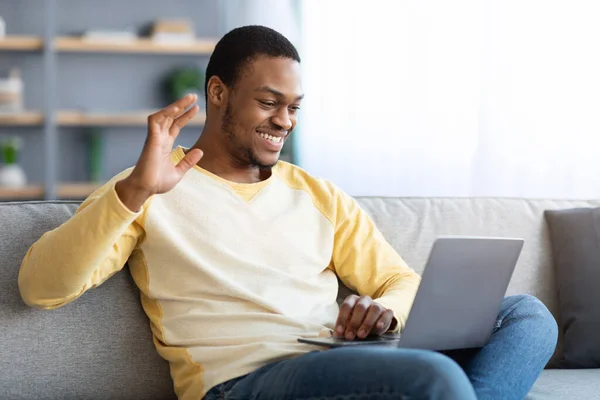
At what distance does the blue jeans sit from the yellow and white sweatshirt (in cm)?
12

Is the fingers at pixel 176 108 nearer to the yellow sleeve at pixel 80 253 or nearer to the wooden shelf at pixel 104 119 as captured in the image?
the yellow sleeve at pixel 80 253

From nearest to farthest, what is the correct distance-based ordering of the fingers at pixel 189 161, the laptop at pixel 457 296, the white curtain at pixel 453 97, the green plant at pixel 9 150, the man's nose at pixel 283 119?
the laptop at pixel 457 296, the fingers at pixel 189 161, the man's nose at pixel 283 119, the white curtain at pixel 453 97, the green plant at pixel 9 150

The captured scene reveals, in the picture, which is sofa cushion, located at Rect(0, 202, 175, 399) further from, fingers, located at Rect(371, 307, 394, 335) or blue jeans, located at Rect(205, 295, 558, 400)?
fingers, located at Rect(371, 307, 394, 335)

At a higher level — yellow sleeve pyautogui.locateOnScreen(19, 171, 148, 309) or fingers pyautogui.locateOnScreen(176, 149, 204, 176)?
fingers pyautogui.locateOnScreen(176, 149, 204, 176)

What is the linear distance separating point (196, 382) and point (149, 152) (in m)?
0.42

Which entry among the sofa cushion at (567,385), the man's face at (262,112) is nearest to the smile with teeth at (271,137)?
the man's face at (262,112)

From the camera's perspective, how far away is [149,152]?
1.40 metres

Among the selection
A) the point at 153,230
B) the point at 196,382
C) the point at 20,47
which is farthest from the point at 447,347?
the point at 20,47

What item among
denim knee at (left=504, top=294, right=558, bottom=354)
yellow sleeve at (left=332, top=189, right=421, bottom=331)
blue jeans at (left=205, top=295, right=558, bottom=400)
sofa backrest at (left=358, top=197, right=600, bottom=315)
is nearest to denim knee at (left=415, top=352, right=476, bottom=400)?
blue jeans at (left=205, top=295, right=558, bottom=400)

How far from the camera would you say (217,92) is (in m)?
1.88

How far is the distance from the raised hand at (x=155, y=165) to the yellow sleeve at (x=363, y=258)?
0.52 metres

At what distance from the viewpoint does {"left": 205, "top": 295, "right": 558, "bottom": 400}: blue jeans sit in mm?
1190

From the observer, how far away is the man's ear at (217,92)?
186 centimetres

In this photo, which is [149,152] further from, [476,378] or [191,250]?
[476,378]
